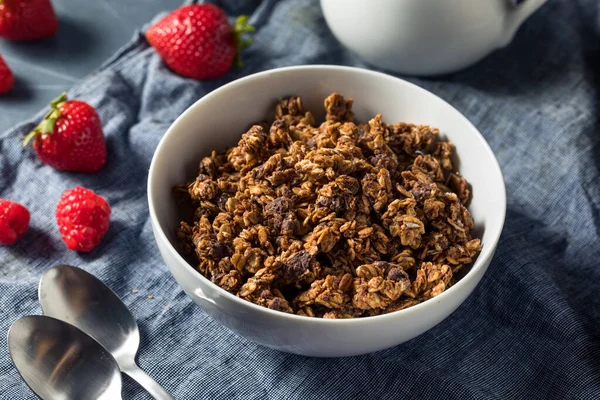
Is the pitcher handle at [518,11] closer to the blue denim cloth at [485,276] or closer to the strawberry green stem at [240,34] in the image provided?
the blue denim cloth at [485,276]

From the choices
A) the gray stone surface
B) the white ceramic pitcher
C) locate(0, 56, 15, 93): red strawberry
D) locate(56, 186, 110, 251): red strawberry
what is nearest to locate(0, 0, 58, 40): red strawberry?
the gray stone surface

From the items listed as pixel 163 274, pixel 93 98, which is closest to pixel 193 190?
pixel 163 274

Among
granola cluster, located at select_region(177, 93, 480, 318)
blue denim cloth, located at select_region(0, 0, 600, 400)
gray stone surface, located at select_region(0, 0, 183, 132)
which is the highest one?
granola cluster, located at select_region(177, 93, 480, 318)

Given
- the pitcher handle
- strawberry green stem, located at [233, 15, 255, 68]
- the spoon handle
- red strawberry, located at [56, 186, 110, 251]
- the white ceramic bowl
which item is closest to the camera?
the white ceramic bowl

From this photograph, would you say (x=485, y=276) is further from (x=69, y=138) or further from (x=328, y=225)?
(x=69, y=138)

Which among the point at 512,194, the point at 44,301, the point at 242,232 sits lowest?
the point at 512,194

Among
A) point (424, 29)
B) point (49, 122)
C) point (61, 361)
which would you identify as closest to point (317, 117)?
point (424, 29)

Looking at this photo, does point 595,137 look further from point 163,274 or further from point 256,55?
point 163,274

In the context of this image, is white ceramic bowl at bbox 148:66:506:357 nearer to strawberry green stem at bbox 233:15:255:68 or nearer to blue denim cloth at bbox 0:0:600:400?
blue denim cloth at bbox 0:0:600:400
